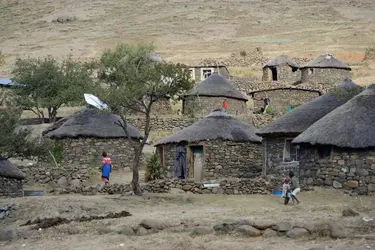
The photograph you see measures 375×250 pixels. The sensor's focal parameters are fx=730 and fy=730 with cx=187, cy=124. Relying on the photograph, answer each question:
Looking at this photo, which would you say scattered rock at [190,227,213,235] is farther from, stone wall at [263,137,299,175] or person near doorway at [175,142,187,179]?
person near doorway at [175,142,187,179]

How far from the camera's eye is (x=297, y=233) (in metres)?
13.3

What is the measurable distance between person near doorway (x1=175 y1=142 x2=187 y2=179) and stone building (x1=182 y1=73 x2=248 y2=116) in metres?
13.0

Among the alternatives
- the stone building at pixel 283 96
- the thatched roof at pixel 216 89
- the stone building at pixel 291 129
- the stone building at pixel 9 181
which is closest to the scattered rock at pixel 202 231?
the stone building at pixel 9 181

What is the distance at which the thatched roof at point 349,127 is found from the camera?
2155 centimetres

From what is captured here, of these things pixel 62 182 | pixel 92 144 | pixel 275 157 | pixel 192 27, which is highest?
pixel 192 27

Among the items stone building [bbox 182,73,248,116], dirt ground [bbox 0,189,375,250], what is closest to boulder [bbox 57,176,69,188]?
dirt ground [bbox 0,189,375,250]

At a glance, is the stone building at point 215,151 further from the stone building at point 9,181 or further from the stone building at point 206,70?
the stone building at point 206,70

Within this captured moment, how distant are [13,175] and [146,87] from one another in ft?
17.9

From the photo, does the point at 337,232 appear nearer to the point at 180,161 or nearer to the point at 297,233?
the point at 297,233

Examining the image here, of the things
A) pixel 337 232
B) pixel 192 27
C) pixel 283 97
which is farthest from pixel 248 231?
pixel 192 27

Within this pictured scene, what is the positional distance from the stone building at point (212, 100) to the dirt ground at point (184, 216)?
1994 centimetres

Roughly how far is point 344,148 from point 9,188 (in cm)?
1108

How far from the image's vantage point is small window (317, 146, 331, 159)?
22.3m

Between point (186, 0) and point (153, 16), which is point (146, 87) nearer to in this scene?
point (153, 16)
